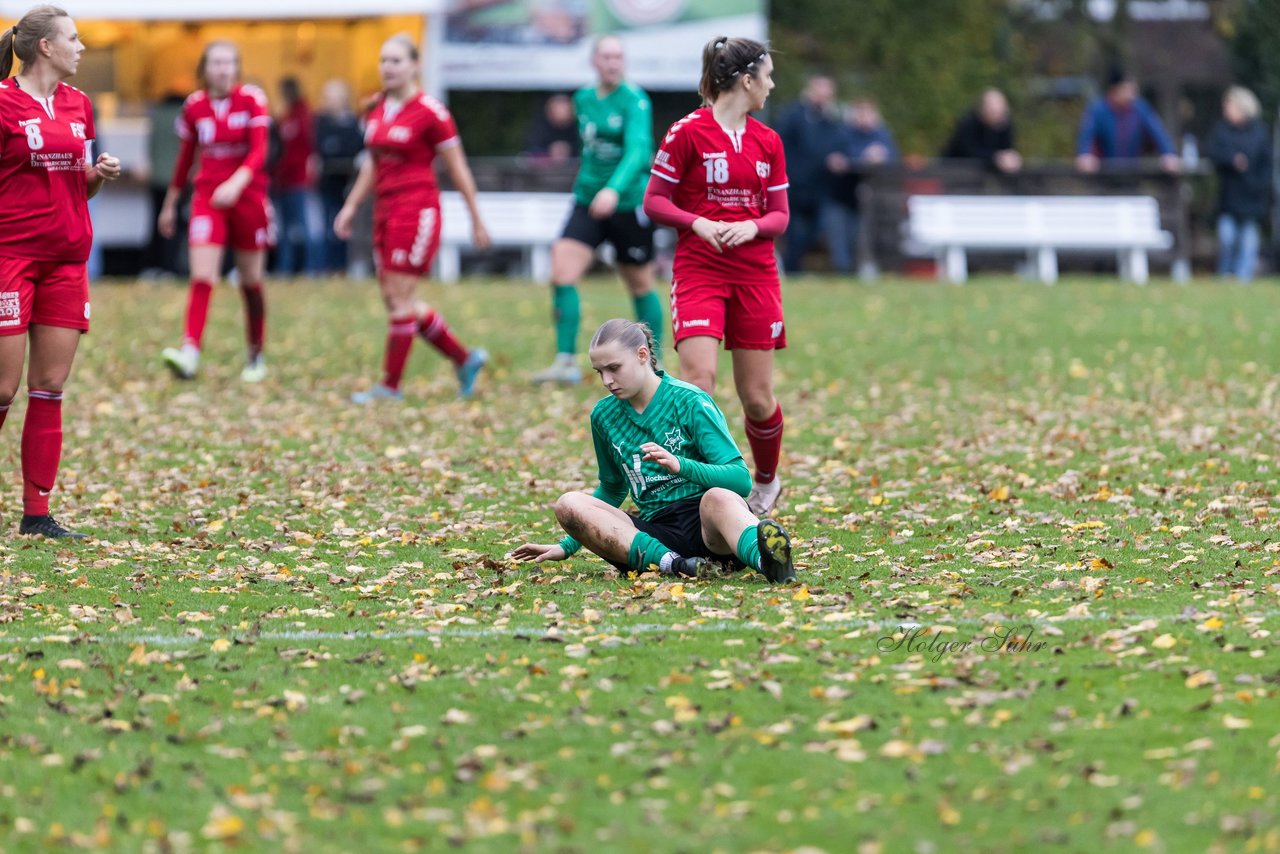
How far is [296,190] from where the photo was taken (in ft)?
78.9

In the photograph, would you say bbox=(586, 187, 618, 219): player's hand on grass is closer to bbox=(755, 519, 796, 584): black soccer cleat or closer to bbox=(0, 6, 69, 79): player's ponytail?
bbox=(0, 6, 69, 79): player's ponytail

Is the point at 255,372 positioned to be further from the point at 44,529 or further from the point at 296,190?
the point at 296,190

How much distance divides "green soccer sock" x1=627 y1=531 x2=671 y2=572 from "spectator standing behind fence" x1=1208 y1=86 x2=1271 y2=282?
17612mm

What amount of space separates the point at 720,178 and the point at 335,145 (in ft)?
51.0

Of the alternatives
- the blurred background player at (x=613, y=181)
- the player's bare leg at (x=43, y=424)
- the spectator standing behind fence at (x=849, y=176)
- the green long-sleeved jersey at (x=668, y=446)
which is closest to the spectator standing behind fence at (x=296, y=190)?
the spectator standing behind fence at (x=849, y=176)

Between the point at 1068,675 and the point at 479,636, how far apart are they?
2.04 metres

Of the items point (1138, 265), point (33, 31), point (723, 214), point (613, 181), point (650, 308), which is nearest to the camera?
Result: point (33, 31)

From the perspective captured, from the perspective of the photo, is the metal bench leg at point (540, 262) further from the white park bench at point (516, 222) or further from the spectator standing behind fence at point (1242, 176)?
the spectator standing behind fence at point (1242, 176)

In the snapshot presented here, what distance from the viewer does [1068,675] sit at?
20.5 feet

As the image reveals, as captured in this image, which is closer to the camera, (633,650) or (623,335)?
(633,650)

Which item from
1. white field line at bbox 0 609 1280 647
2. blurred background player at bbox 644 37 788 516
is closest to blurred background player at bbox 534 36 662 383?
blurred background player at bbox 644 37 788 516

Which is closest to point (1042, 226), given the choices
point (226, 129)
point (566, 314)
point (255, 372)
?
point (566, 314)

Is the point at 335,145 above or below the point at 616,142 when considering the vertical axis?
below

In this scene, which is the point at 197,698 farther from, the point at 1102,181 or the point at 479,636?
the point at 1102,181
